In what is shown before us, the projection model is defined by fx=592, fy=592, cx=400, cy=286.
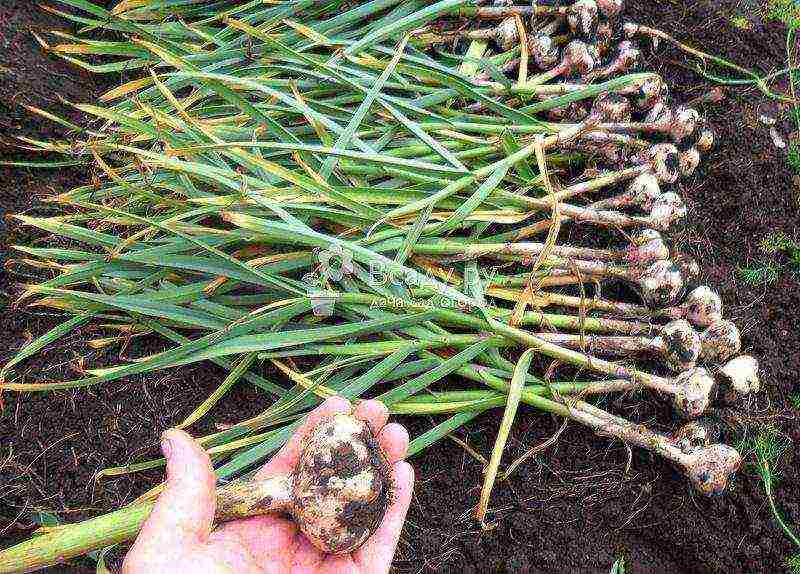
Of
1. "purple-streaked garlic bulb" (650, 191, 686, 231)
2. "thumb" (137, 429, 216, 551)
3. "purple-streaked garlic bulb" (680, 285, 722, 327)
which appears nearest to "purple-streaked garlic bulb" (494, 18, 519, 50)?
"purple-streaked garlic bulb" (650, 191, 686, 231)

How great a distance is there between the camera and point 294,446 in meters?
1.20

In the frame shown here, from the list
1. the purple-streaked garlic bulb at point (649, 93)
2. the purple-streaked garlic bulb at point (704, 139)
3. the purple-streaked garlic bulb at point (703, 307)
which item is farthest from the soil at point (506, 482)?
the purple-streaked garlic bulb at point (649, 93)

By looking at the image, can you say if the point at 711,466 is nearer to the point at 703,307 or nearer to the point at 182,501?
the point at 703,307

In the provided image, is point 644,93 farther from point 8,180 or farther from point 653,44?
point 8,180

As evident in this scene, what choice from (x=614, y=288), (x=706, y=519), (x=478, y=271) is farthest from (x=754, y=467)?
(x=478, y=271)

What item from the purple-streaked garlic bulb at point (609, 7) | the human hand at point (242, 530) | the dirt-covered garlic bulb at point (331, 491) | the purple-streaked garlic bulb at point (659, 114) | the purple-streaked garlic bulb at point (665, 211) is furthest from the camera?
the purple-streaked garlic bulb at point (609, 7)

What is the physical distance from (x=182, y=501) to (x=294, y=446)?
0.31 metres

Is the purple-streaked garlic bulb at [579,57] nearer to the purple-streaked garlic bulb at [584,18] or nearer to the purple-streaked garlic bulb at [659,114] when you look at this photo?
the purple-streaked garlic bulb at [584,18]

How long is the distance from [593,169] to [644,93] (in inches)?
11.5

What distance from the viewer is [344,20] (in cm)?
175

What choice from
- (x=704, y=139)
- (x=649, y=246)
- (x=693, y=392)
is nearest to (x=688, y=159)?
(x=704, y=139)

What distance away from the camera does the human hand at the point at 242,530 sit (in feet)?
2.93

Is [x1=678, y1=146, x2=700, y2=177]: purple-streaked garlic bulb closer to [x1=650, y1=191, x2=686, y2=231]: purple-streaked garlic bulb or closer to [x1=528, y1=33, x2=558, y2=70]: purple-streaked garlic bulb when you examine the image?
[x1=650, y1=191, x2=686, y2=231]: purple-streaked garlic bulb

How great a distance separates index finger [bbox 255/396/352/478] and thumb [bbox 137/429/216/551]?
225mm
